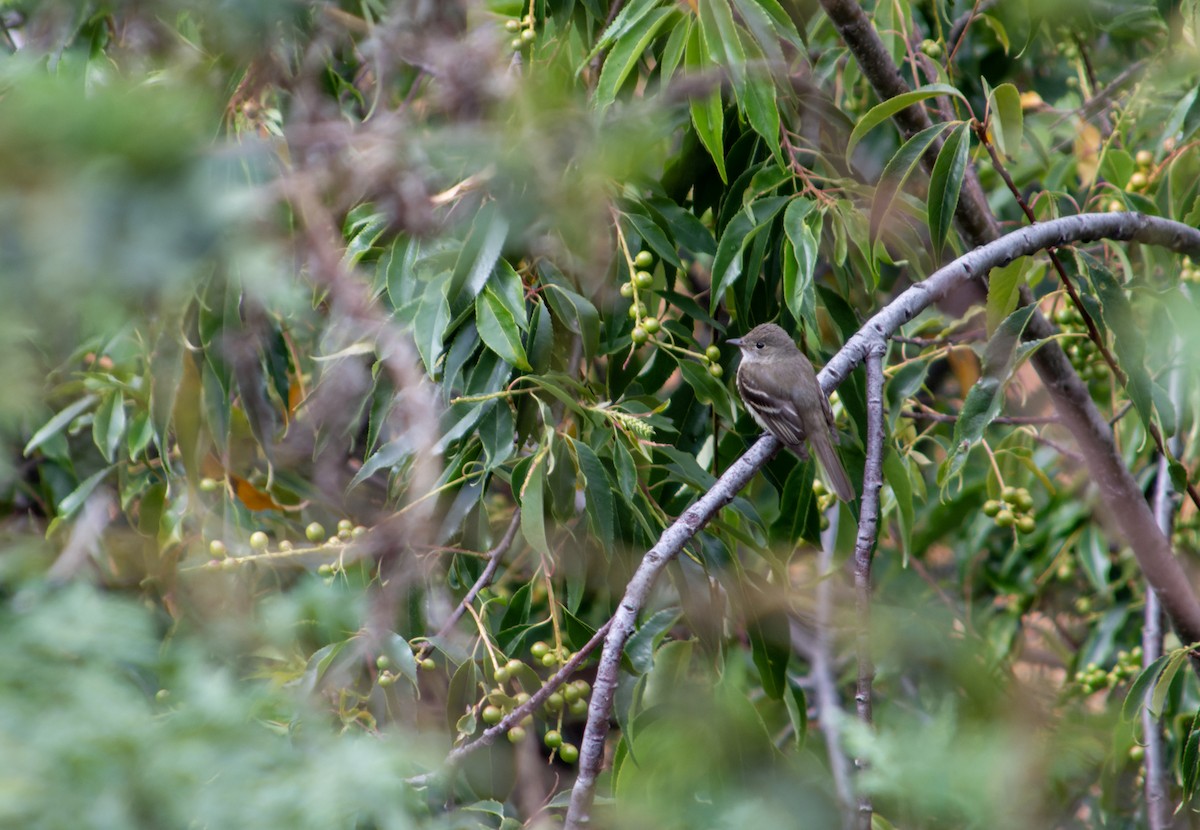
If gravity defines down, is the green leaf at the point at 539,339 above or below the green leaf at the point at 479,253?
below

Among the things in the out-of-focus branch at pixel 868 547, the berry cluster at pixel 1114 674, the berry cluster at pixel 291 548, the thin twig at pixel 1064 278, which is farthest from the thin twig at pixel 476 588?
the berry cluster at pixel 1114 674

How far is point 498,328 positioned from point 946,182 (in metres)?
1.03

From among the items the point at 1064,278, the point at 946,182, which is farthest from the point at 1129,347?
the point at 946,182

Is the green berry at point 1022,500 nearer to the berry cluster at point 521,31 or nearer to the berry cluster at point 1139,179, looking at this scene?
the berry cluster at point 1139,179

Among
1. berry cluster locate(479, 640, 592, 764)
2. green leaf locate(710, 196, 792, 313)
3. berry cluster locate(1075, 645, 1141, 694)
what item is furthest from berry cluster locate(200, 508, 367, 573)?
berry cluster locate(1075, 645, 1141, 694)

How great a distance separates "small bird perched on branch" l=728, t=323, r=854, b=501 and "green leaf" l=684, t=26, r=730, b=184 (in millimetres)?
573

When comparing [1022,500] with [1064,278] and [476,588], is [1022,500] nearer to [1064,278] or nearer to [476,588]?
[1064,278]

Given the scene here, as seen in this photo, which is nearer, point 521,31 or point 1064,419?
point 521,31

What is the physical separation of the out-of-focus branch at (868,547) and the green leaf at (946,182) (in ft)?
1.27

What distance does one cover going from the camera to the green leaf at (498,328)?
2371mm

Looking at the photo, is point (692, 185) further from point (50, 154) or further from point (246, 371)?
point (50, 154)

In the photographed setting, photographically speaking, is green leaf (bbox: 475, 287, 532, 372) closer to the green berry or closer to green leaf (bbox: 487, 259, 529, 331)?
green leaf (bbox: 487, 259, 529, 331)

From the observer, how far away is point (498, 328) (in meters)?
2.42

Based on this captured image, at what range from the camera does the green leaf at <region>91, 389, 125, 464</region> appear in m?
3.37
